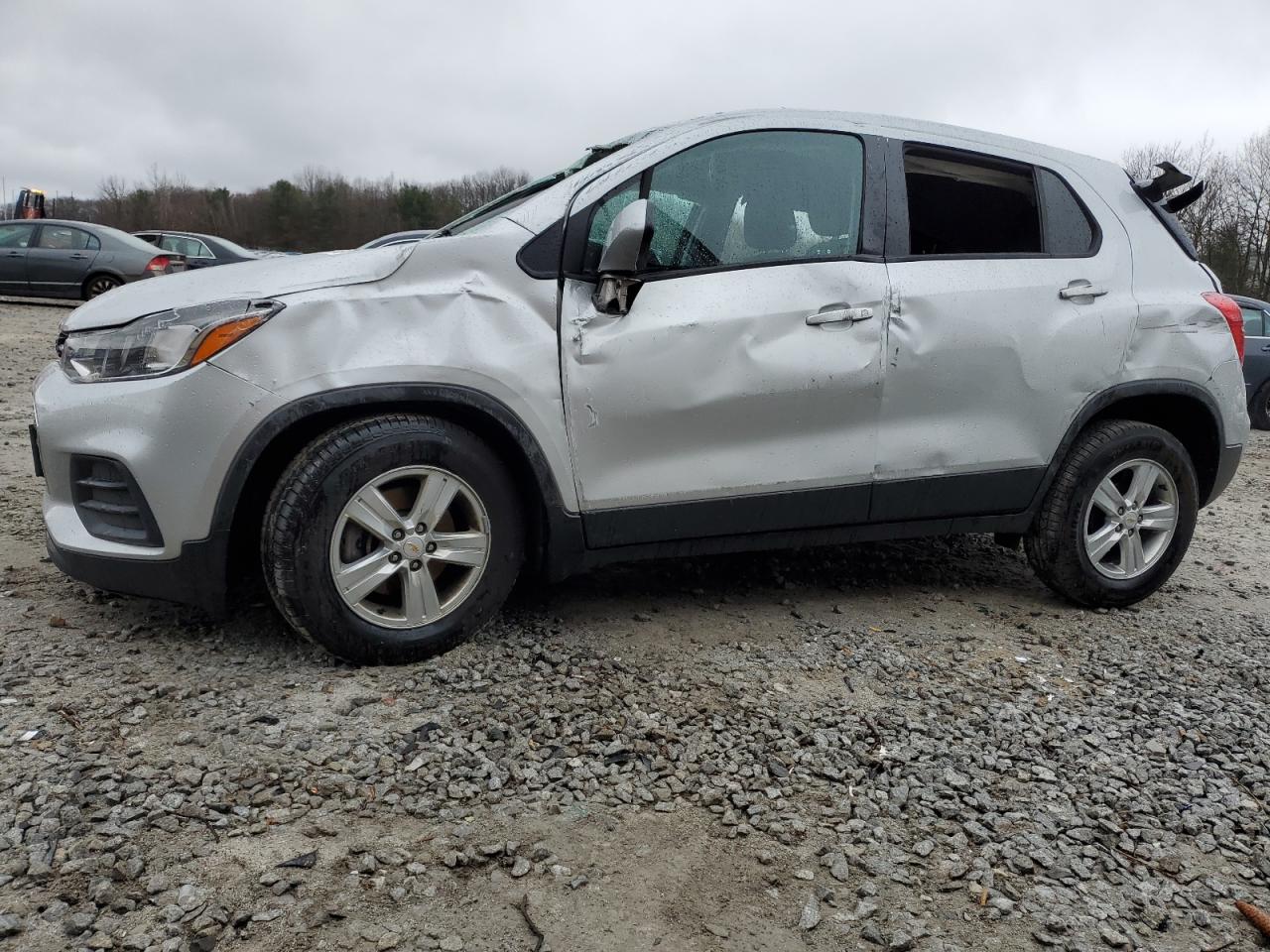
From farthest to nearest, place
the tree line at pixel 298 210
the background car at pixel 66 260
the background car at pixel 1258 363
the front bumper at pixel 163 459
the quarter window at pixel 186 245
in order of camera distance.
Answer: the tree line at pixel 298 210 < the quarter window at pixel 186 245 < the background car at pixel 66 260 < the background car at pixel 1258 363 < the front bumper at pixel 163 459

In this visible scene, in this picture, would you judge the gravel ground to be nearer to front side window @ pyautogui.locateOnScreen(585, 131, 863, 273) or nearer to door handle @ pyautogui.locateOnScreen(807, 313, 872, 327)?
door handle @ pyautogui.locateOnScreen(807, 313, 872, 327)

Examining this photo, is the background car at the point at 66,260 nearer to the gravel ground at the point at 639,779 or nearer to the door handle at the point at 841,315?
the gravel ground at the point at 639,779

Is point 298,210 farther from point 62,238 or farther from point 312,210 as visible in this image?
point 62,238

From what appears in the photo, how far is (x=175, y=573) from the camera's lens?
10.1ft

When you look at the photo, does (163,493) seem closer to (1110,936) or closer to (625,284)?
(625,284)

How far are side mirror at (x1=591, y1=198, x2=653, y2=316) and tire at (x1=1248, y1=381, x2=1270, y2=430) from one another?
38.3ft

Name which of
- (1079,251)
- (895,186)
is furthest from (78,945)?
(1079,251)

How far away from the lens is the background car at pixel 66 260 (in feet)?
46.6

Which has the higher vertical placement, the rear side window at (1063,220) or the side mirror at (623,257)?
the rear side window at (1063,220)

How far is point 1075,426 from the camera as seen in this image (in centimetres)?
401

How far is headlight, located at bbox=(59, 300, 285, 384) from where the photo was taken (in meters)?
3.01

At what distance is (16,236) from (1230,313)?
15.2m

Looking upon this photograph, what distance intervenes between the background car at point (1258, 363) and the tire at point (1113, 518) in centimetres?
947

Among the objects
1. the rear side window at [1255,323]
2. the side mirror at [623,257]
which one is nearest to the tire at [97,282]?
the side mirror at [623,257]
